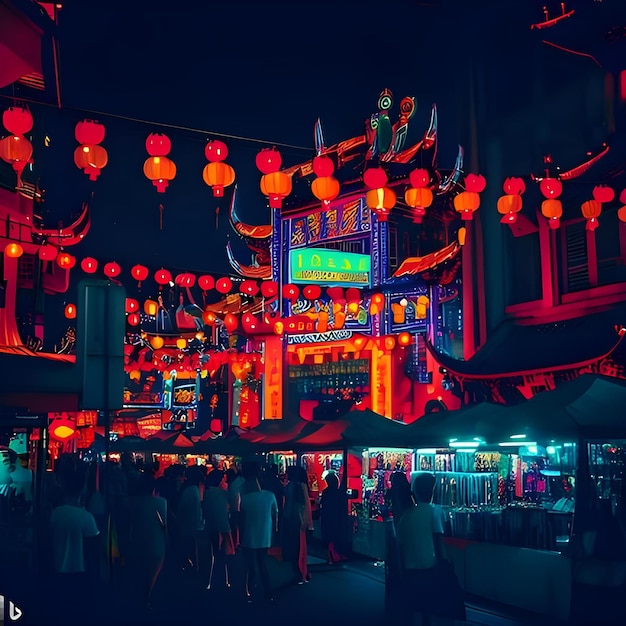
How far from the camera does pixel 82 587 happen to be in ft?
31.9

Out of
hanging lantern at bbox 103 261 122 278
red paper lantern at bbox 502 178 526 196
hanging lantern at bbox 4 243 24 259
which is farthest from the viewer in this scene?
hanging lantern at bbox 103 261 122 278

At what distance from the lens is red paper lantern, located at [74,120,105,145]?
41.7 feet

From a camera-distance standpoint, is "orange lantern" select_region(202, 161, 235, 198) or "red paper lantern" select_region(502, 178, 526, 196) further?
"red paper lantern" select_region(502, 178, 526, 196)

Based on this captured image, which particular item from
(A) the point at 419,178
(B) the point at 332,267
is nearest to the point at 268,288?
(B) the point at 332,267

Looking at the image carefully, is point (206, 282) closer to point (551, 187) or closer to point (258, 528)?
point (551, 187)

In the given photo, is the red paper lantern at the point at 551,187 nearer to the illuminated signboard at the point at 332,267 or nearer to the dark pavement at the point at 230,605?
the dark pavement at the point at 230,605

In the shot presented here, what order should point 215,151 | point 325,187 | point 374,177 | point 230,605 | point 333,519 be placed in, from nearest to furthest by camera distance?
point 230,605, point 215,151, point 325,187, point 374,177, point 333,519

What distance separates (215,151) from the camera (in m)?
13.7

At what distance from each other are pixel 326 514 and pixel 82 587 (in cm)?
702

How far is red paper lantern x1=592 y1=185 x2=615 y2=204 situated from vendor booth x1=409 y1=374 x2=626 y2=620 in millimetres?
4942

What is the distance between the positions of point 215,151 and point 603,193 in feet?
26.2

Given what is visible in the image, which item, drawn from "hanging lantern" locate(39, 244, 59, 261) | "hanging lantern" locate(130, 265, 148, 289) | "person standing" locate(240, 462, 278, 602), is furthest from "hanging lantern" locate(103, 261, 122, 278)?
"person standing" locate(240, 462, 278, 602)

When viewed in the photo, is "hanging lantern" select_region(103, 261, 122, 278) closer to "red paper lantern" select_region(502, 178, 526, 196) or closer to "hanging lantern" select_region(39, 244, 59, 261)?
"hanging lantern" select_region(39, 244, 59, 261)

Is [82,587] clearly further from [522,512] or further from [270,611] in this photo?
[522,512]
